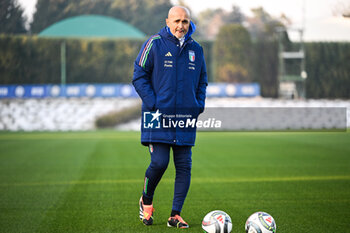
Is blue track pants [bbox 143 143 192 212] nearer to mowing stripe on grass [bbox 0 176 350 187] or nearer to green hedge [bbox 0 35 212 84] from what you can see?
mowing stripe on grass [bbox 0 176 350 187]

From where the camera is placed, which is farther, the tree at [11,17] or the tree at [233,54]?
the tree at [233,54]

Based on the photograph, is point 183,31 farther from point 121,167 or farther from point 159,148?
point 121,167

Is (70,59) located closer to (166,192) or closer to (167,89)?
(166,192)

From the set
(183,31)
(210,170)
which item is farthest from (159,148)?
(210,170)

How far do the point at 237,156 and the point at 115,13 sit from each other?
40.2m

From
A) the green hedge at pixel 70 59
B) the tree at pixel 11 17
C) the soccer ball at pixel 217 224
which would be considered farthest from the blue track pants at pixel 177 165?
the green hedge at pixel 70 59

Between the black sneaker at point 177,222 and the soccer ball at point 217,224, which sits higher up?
the soccer ball at point 217,224

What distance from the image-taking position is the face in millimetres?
5277

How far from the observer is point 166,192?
7.76 m

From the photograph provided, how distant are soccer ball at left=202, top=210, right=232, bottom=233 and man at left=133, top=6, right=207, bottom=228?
408 millimetres

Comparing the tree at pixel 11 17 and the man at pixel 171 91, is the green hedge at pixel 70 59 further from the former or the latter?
the man at pixel 171 91

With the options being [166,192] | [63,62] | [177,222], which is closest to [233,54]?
[63,62]

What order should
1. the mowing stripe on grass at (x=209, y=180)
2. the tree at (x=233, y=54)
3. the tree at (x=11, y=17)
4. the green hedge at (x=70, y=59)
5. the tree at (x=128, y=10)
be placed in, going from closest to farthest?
1. the mowing stripe on grass at (x=209, y=180)
2. the tree at (x=11, y=17)
3. the green hedge at (x=70, y=59)
4. the tree at (x=233, y=54)
5. the tree at (x=128, y=10)

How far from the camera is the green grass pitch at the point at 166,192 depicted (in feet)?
18.5
